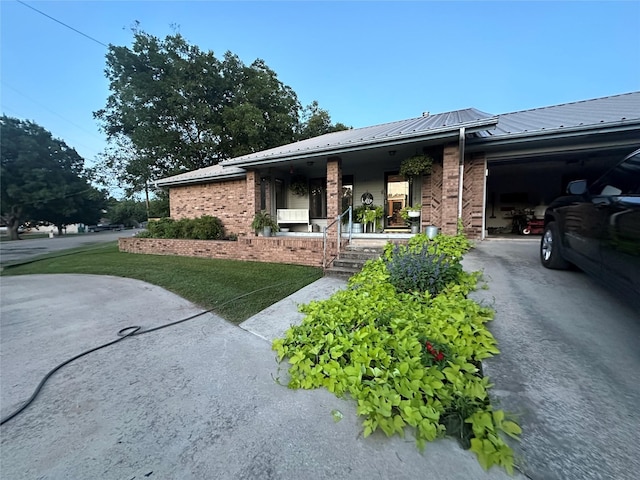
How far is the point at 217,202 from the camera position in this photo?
34.5ft

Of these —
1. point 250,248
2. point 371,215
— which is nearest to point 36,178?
point 250,248

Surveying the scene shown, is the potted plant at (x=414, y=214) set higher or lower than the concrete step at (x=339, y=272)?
higher

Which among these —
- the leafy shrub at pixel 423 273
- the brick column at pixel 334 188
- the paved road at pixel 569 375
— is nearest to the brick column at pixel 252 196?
the brick column at pixel 334 188

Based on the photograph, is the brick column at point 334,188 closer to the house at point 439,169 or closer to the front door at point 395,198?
the house at point 439,169

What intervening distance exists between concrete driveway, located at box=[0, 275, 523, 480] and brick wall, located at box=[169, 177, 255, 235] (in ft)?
21.3

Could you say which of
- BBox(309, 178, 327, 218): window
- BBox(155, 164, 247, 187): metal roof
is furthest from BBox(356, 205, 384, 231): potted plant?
BBox(155, 164, 247, 187): metal roof

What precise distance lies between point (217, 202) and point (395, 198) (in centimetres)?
684

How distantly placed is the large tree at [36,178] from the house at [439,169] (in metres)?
28.1

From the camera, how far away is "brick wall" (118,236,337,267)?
22.5ft

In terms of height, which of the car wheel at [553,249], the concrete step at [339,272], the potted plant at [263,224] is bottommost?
the concrete step at [339,272]

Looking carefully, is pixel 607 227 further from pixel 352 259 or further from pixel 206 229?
pixel 206 229

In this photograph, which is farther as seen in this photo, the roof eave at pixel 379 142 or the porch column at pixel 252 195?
the porch column at pixel 252 195

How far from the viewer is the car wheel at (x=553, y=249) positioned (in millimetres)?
3811

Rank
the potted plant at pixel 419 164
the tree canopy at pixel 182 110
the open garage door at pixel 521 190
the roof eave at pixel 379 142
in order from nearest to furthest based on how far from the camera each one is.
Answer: the roof eave at pixel 379 142 < the potted plant at pixel 419 164 < the open garage door at pixel 521 190 < the tree canopy at pixel 182 110
